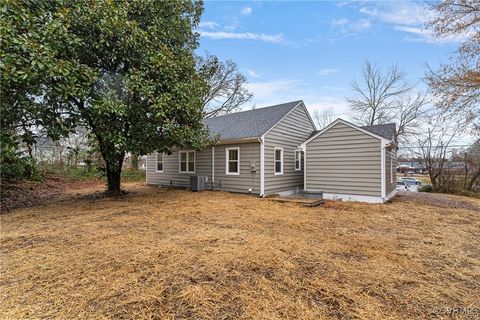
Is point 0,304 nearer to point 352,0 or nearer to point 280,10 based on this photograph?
point 280,10

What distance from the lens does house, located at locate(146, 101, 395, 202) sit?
8492 mm

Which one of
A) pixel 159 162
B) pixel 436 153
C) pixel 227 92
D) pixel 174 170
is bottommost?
pixel 174 170

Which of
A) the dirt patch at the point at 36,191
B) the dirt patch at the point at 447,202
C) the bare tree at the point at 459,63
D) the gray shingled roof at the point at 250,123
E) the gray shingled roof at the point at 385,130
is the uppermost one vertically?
the bare tree at the point at 459,63

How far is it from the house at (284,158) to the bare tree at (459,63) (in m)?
3.36

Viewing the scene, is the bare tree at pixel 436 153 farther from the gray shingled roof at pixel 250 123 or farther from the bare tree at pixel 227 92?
the bare tree at pixel 227 92

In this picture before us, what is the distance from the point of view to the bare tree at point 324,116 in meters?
27.0

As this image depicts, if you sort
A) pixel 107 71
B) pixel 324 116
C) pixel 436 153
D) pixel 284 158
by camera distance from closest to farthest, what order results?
pixel 107 71, pixel 284 158, pixel 436 153, pixel 324 116

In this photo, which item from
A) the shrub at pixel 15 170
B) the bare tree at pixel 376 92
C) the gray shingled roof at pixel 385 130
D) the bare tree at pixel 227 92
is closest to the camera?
the shrub at pixel 15 170

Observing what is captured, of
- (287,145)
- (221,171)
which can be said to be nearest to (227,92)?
(287,145)

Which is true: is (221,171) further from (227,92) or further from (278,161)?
(227,92)

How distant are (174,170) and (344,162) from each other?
336 inches

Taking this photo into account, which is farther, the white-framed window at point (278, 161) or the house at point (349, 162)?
the white-framed window at point (278, 161)

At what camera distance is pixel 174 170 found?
12883 millimetres

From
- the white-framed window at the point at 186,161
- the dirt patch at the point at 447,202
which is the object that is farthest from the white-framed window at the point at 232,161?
the dirt patch at the point at 447,202
